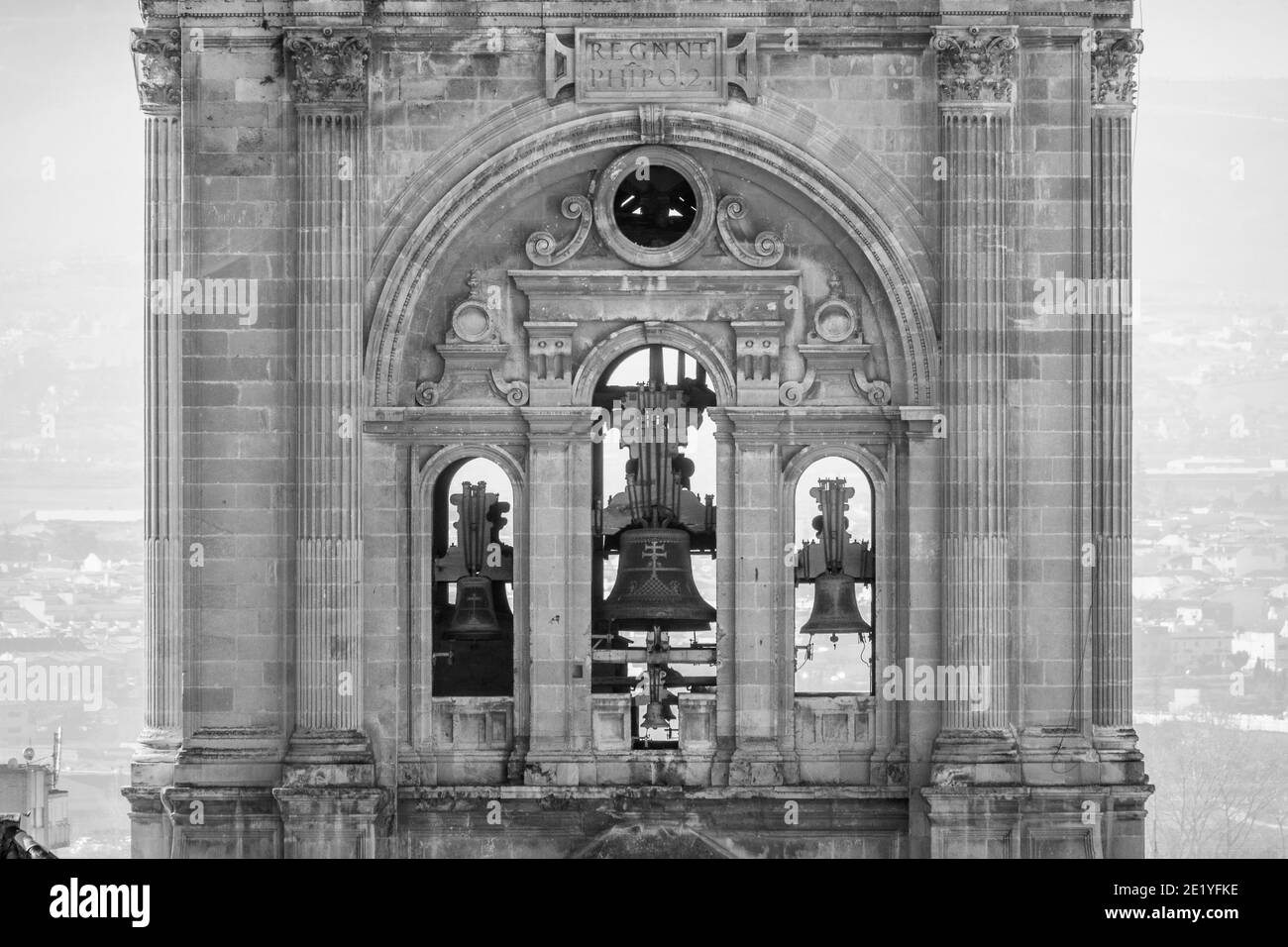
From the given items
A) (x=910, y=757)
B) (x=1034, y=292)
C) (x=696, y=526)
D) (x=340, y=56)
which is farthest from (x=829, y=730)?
(x=340, y=56)

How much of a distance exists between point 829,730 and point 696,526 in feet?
12.7

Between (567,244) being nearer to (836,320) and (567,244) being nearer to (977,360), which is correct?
(836,320)

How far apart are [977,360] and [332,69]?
10.9 m

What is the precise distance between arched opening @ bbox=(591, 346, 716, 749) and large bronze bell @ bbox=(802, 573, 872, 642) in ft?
5.56

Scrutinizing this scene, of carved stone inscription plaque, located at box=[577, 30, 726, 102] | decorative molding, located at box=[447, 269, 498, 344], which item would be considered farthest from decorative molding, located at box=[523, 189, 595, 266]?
carved stone inscription plaque, located at box=[577, 30, 726, 102]

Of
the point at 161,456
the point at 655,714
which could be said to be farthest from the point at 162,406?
the point at 655,714

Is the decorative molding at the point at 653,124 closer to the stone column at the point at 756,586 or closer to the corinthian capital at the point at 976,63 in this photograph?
the corinthian capital at the point at 976,63

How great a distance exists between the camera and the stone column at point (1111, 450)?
3881 cm

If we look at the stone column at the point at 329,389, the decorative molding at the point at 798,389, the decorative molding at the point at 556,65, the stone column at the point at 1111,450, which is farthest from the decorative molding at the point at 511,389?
the stone column at the point at 1111,450

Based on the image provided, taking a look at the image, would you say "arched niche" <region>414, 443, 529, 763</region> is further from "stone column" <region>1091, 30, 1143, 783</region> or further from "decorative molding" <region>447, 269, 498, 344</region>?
"stone column" <region>1091, 30, 1143, 783</region>

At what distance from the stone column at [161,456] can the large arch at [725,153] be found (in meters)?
3.19

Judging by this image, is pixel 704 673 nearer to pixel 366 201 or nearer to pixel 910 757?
pixel 910 757

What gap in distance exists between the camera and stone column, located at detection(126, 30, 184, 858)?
38844 millimetres

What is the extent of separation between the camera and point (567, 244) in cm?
3947
